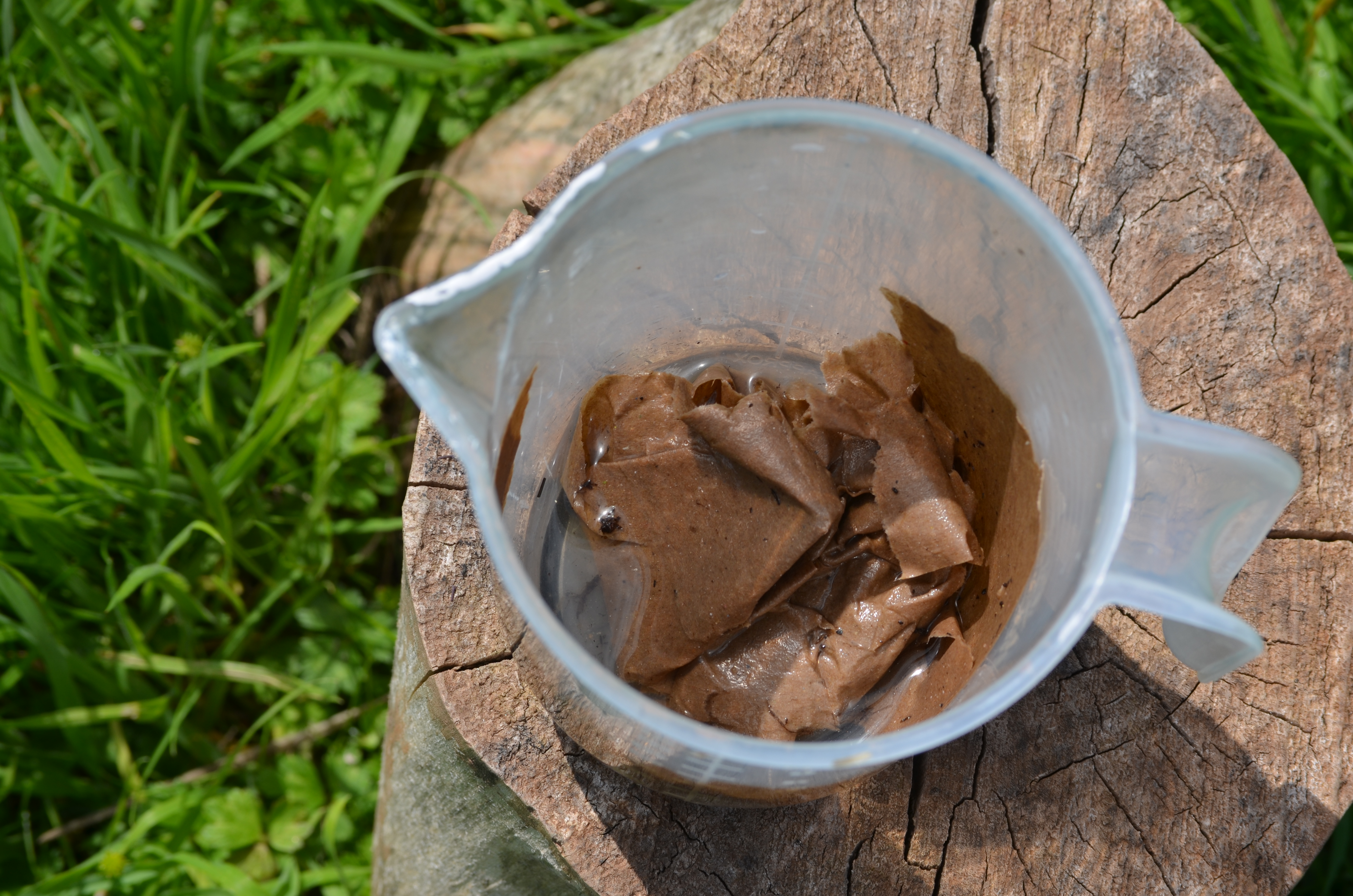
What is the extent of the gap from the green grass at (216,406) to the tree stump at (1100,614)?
984 mm

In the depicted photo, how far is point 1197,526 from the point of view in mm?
1074

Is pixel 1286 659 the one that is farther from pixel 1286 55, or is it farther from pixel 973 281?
pixel 1286 55

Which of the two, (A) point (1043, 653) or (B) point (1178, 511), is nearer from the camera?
(A) point (1043, 653)

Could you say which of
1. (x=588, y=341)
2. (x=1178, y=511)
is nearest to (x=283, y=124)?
(x=588, y=341)

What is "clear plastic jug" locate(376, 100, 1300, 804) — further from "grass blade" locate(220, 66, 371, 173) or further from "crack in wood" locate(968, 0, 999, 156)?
"grass blade" locate(220, 66, 371, 173)

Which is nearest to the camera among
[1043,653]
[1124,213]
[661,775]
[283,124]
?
[1043,653]

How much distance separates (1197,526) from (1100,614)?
16.6 inches

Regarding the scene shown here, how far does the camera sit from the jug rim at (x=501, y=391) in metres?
0.96

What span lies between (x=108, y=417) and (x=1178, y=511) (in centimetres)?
238

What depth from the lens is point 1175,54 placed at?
60.6 inches

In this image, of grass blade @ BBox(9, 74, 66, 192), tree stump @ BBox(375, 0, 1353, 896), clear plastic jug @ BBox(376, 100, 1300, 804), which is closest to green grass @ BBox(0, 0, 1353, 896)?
grass blade @ BBox(9, 74, 66, 192)

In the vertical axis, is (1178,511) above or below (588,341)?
below

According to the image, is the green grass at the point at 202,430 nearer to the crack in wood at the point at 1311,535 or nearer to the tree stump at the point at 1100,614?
the tree stump at the point at 1100,614

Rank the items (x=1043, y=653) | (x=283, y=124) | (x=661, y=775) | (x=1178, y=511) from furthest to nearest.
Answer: (x=283, y=124) → (x=661, y=775) → (x=1178, y=511) → (x=1043, y=653)
